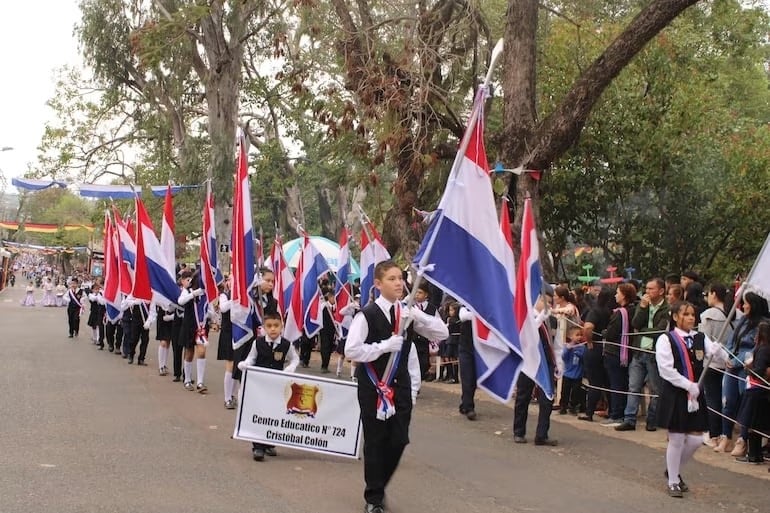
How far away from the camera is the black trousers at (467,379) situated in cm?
1245

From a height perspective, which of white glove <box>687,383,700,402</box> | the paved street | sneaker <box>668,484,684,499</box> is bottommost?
the paved street

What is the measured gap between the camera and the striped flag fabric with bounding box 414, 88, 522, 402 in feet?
23.1

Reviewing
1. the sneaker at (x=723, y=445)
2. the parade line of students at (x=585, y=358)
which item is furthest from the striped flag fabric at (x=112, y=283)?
the sneaker at (x=723, y=445)

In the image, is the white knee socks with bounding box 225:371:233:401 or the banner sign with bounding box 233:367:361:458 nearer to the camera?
the banner sign with bounding box 233:367:361:458

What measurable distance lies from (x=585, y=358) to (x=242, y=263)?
15.6 ft

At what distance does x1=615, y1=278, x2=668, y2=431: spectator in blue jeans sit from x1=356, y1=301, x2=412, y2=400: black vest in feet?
17.3

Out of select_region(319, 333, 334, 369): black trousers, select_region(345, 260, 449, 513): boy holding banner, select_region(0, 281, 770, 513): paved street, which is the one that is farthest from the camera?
select_region(319, 333, 334, 369): black trousers

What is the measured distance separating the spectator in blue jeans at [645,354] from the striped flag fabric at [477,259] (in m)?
4.67

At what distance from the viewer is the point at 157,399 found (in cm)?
1287

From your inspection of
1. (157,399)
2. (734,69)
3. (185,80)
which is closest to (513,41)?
(157,399)

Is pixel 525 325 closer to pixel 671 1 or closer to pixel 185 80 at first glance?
pixel 671 1

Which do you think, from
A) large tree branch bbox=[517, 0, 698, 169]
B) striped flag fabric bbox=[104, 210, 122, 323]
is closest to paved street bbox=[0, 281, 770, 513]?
large tree branch bbox=[517, 0, 698, 169]

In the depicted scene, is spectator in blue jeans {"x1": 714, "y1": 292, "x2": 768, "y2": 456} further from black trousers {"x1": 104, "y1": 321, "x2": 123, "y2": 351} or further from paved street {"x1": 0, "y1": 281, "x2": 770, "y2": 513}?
black trousers {"x1": 104, "y1": 321, "x2": 123, "y2": 351}

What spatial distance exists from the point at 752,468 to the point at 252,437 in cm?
489
